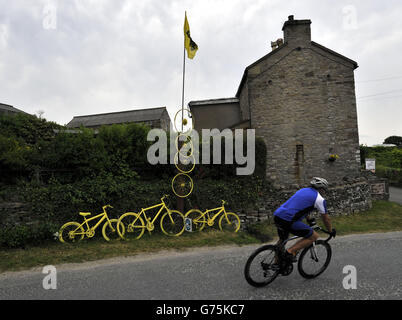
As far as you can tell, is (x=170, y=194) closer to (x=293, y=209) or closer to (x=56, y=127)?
(x=293, y=209)

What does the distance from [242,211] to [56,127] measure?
846 centimetres

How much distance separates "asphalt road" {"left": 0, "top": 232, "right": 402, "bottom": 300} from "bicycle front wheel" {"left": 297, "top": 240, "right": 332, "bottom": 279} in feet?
0.44

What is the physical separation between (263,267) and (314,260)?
103cm

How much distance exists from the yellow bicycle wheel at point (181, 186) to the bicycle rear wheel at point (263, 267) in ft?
A: 13.7

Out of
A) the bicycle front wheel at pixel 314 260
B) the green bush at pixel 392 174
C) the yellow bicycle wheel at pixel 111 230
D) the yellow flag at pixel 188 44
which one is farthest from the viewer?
the green bush at pixel 392 174

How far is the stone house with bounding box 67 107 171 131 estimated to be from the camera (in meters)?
22.7

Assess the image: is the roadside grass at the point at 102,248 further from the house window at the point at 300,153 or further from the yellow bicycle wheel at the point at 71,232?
the house window at the point at 300,153

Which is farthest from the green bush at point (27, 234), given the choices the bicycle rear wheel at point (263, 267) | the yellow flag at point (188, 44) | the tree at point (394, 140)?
the tree at point (394, 140)

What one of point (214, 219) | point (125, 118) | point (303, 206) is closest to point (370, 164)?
point (214, 219)

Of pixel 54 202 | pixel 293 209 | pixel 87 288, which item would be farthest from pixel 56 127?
pixel 293 209

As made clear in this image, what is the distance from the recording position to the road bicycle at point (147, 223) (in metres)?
7.06

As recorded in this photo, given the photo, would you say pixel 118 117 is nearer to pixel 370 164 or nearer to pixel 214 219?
pixel 214 219

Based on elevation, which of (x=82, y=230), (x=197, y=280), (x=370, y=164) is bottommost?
(x=197, y=280)

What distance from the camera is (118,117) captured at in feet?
80.1
